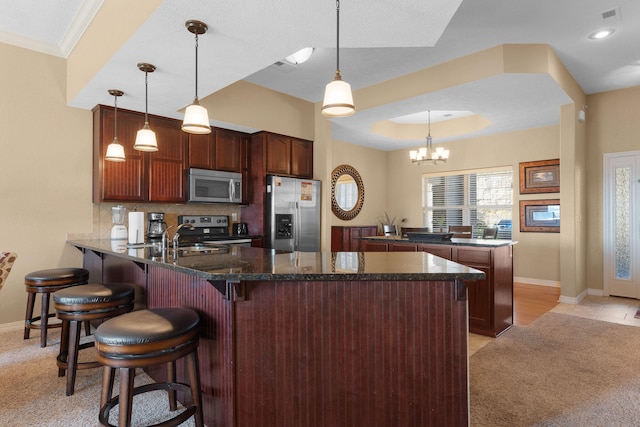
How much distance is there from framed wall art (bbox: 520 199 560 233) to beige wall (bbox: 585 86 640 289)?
0.50m

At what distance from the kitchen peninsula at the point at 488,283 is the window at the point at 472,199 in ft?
8.40

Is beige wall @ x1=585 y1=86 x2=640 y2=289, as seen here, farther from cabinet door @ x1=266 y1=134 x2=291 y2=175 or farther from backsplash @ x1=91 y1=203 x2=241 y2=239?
backsplash @ x1=91 y1=203 x2=241 y2=239

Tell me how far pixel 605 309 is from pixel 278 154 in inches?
182

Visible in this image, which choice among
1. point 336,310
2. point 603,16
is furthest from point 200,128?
point 603,16

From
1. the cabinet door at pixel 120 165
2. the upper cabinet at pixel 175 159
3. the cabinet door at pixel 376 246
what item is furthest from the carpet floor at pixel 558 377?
the cabinet door at pixel 120 165

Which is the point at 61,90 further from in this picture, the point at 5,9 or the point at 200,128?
the point at 200,128

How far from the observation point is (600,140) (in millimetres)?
5211

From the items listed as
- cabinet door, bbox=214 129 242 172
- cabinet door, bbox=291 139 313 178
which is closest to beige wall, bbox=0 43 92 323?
cabinet door, bbox=214 129 242 172

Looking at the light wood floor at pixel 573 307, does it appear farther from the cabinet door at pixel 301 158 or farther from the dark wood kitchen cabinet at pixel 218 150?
the dark wood kitchen cabinet at pixel 218 150

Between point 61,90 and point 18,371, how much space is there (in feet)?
9.14

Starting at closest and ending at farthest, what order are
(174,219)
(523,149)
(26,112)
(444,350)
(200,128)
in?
(444,350) → (200,128) → (26,112) → (174,219) → (523,149)

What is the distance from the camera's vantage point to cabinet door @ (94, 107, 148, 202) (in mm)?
3828

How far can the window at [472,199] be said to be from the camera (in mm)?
6477

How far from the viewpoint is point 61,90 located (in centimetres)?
379
